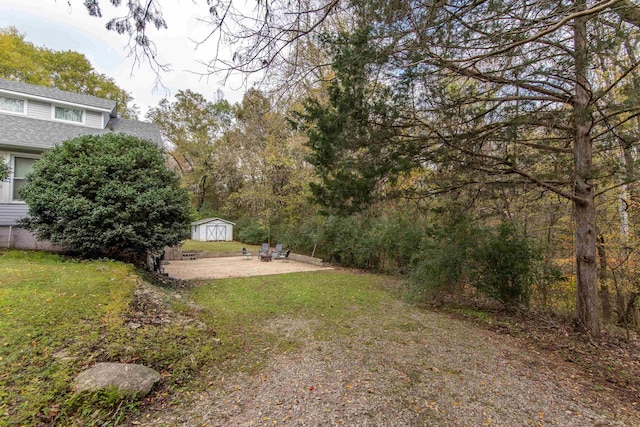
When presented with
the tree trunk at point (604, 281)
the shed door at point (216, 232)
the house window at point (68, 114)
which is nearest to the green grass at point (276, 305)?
the tree trunk at point (604, 281)

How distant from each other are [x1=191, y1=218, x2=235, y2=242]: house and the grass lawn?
15.4 m

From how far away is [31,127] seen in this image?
31.2 feet

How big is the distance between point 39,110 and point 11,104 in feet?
2.37

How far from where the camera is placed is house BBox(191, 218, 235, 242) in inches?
849

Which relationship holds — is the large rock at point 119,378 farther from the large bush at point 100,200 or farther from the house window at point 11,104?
the house window at point 11,104

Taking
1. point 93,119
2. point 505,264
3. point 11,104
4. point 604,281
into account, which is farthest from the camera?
point 93,119

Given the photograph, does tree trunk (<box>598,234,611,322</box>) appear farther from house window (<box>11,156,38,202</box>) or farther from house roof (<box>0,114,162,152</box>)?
house window (<box>11,156,38,202</box>)

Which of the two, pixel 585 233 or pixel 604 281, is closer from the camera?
pixel 585 233

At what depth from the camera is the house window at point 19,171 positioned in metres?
8.52

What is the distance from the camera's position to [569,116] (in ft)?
12.8

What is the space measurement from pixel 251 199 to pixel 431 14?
14.7 metres

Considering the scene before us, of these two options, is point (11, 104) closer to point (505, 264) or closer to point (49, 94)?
point (49, 94)

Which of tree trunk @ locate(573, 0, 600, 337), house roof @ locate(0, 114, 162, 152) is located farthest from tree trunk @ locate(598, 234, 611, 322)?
house roof @ locate(0, 114, 162, 152)

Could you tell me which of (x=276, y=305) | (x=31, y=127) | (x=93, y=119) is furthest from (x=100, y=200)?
(x=93, y=119)
